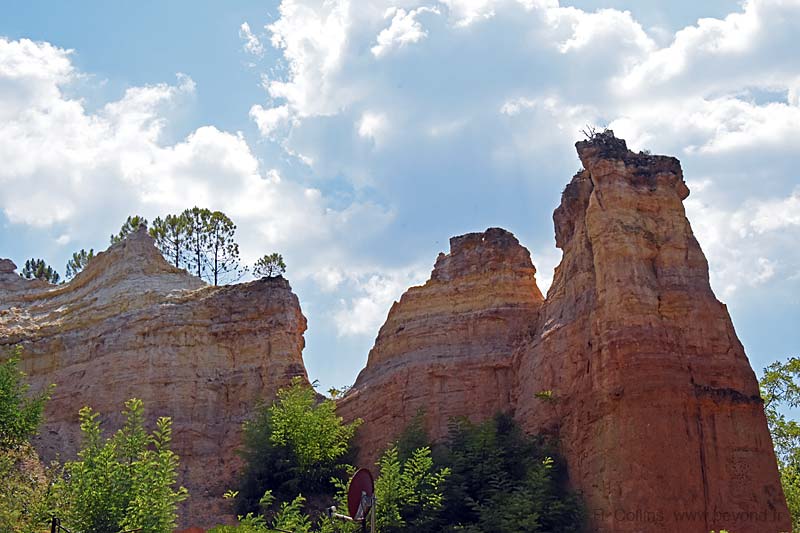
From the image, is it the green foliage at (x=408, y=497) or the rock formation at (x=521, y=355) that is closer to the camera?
the rock formation at (x=521, y=355)

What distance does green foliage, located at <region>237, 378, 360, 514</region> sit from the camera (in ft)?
120

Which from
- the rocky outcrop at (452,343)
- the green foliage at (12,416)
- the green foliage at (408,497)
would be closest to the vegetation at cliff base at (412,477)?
the green foliage at (408,497)

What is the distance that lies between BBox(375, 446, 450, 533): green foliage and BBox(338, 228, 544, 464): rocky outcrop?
178 inches

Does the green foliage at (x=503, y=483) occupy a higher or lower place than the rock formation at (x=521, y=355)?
lower

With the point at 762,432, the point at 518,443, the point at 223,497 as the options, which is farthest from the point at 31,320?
the point at 762,432

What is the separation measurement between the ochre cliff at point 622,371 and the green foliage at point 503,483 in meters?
0.62

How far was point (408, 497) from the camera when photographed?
3109cm

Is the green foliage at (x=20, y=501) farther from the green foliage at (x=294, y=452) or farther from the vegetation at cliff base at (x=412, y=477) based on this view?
the green foliage at (x=294, y=452)

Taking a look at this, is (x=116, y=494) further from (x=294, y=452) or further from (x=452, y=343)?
(x=452, y=343)

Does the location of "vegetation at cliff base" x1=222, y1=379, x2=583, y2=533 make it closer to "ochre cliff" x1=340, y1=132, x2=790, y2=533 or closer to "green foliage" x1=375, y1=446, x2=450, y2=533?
"green foliage" x1=375, y1=446, x2=450, y2=533

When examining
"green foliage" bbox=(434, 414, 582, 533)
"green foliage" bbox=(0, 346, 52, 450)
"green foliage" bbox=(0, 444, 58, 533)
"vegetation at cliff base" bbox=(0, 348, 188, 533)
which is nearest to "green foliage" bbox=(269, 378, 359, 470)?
"green foliage" bbox=(434, 414, 582, 533)

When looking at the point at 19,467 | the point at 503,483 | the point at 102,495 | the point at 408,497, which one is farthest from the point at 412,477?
the point at 19,467

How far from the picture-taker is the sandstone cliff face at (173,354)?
40875 mm

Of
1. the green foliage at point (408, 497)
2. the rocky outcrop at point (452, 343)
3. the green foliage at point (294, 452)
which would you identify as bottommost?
the green foliage at point (408, 497)
